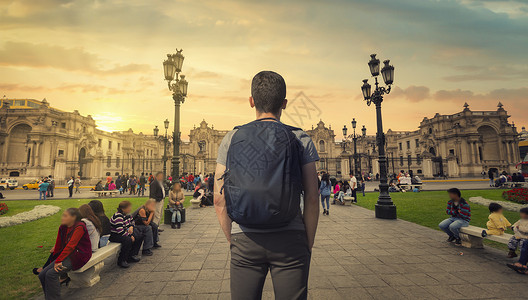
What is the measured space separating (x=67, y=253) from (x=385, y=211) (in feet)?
29.3

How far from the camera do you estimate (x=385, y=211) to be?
28.6ft

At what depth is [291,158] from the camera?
4.45 feet

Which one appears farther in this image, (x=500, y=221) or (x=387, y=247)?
(x=387, y=247)

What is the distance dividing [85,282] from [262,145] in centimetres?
417

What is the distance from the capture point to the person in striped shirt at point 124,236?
4598 millimetres

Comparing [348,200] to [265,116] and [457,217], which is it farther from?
[265,116]

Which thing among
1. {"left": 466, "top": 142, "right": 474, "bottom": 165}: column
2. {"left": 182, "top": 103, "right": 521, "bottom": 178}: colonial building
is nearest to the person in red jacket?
{"left": 182, "top": 103, "right": 521, "bottom": 178}: colonial building

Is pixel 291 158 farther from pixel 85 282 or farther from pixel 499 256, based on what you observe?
pixel 499 256

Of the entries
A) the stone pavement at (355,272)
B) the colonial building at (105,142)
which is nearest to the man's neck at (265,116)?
the stone pavement at (355,272)

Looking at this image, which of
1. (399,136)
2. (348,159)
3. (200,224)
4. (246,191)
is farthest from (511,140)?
(246,191)

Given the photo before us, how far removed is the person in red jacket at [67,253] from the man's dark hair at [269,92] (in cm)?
351

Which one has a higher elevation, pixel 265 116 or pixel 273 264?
pixel 265 116

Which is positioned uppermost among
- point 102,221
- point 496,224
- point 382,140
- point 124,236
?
point 382,140

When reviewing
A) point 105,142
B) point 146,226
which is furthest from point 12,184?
point 146,226
